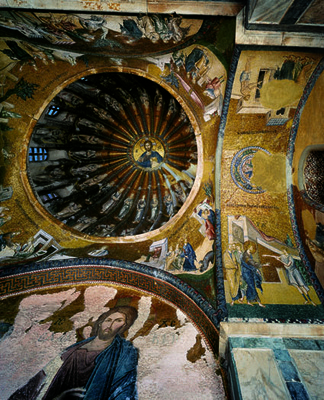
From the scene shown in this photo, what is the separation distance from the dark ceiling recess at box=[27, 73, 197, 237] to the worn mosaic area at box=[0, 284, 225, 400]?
2.18 metres

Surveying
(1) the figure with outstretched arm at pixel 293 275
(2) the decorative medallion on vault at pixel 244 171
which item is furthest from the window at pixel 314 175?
(1) the figure with outstretched arm at pixel 293 275

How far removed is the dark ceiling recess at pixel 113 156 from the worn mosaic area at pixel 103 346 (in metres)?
2.18

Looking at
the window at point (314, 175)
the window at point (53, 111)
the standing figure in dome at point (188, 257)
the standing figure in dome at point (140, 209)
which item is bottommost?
the standing figure in dome at point (188, 257)

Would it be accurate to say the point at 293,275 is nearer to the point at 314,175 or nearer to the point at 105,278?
the point at 314,175

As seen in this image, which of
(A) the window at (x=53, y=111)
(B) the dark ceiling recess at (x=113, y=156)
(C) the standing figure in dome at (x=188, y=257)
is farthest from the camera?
(B) the dark ceiling recess at (x=113, y=156)

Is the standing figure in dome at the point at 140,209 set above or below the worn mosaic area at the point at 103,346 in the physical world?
above

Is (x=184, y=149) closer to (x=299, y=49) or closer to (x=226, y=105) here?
(x=226, y=105)

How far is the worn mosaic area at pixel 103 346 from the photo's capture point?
459 centimetres

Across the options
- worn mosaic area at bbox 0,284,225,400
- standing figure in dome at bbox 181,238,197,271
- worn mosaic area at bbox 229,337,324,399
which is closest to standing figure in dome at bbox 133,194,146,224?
standing figure in dome at bbox 181,238,197,271

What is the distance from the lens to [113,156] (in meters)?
9.83

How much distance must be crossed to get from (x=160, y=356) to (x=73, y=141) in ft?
22.5

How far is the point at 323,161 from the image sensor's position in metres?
6.15

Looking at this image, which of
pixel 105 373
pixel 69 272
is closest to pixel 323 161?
pixel 105 373

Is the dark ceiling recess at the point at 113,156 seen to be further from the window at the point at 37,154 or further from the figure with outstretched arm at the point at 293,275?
the figure with outstretched arm at the point at 293,275
